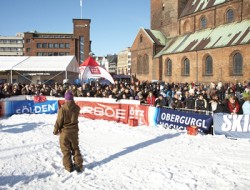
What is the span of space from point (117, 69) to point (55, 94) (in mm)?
125346

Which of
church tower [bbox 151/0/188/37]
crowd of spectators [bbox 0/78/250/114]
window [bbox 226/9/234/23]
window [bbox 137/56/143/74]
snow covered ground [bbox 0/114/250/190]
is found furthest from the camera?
window [bbox 137/56/143/74]

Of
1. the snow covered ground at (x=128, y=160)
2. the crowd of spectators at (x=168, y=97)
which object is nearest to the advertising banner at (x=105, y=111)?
the crowd of spectators at (x=168, y=97)

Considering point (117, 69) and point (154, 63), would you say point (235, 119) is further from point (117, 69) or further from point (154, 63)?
point (117, 69)

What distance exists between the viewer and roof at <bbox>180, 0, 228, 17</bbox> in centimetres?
4009

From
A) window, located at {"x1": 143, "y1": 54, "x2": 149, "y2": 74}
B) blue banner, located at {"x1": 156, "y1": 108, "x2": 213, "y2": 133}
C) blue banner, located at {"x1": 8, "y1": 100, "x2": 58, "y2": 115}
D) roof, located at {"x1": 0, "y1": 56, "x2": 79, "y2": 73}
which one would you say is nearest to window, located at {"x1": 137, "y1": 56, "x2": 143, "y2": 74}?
window, located at {"x1": 143, "y1": 54, "x2": 149, "y2": 74}

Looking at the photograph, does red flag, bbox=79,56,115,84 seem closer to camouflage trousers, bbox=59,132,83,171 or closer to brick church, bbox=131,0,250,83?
camouflage trousers, bbox=59,132,83,171

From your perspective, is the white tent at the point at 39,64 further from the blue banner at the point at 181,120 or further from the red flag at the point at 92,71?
the blue banner at the point at 181,120

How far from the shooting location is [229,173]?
21.2 feet

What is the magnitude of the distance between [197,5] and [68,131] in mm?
42548

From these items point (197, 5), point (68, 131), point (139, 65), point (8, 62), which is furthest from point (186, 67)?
point (68, 131)

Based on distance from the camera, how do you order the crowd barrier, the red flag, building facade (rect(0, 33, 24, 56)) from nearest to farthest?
the crowd barrier < the red flag < building facade (rect(0, 33, 24, 56))

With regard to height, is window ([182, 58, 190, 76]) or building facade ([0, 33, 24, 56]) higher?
building facade ([0, 33, 24, 56])

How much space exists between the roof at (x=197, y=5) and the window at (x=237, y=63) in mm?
10806

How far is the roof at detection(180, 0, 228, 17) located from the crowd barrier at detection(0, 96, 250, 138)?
32.1 metres
